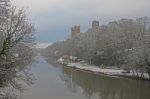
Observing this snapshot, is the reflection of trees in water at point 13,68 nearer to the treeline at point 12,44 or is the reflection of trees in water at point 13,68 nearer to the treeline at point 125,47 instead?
the treeline at point 12,44

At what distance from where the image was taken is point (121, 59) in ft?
176

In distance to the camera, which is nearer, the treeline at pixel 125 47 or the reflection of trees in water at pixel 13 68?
the reflection of trees in water at pixel 13 68

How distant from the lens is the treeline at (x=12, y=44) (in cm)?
947

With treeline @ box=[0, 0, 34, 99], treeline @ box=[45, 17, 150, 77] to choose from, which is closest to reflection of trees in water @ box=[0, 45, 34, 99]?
treeline @ box=[0, 0, 34, 99]

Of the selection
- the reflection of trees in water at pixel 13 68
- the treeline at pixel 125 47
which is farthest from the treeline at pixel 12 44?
the treeline at pixel 125 47

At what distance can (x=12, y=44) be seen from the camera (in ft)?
32.0

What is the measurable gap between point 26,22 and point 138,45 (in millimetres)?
33692

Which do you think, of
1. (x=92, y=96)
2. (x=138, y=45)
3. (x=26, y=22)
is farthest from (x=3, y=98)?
(x=138, y=45)

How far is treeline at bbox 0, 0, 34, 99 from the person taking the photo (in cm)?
947

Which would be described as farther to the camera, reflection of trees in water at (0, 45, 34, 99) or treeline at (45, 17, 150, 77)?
treeline at (45, 17, 150, 77)

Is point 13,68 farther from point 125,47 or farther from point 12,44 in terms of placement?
point 125,47

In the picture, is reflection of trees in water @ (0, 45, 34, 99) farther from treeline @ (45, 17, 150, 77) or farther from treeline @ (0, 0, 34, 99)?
treeline @ (45, 17, 150, 77)

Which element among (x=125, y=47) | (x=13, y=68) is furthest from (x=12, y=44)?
(x=125, y=47)

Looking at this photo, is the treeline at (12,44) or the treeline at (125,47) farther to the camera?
the treeline at (125,47)
